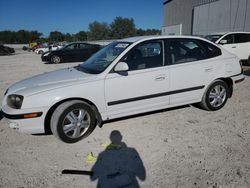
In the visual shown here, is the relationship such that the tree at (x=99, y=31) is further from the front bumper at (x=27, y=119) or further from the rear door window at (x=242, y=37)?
the front bumper at (x=27, y=119)

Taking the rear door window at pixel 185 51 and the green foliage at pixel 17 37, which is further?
the green foliage at pixel 17 37

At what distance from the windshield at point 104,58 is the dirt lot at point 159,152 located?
112 cm

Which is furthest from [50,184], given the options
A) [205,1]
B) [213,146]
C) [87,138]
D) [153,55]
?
[205,1]

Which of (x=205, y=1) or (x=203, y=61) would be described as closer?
(x=203, y=61)

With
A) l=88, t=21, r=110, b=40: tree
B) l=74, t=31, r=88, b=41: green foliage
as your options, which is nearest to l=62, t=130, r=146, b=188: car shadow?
l=74, t=31, r=88, b=41: green foliage

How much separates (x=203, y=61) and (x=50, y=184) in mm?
3592

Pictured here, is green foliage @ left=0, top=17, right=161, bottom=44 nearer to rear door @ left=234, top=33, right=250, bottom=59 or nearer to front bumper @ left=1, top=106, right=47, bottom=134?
rear door @ left=234, top=33, right=250, bottom=59

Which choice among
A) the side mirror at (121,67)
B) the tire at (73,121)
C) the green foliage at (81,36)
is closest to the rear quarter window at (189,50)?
the side mirror at (121,67)

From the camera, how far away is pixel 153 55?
4.34m

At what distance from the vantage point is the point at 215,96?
16.3 ft

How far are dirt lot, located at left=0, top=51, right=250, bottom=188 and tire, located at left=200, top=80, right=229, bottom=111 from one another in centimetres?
18

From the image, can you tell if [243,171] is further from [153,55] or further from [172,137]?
[153,55]

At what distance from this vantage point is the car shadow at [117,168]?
2826 mm

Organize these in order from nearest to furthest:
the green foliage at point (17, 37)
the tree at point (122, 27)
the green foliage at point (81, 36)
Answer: the green foliage at point (17, 37)
the green foliage at point (81, 36)
the tree at point (122, 27)
